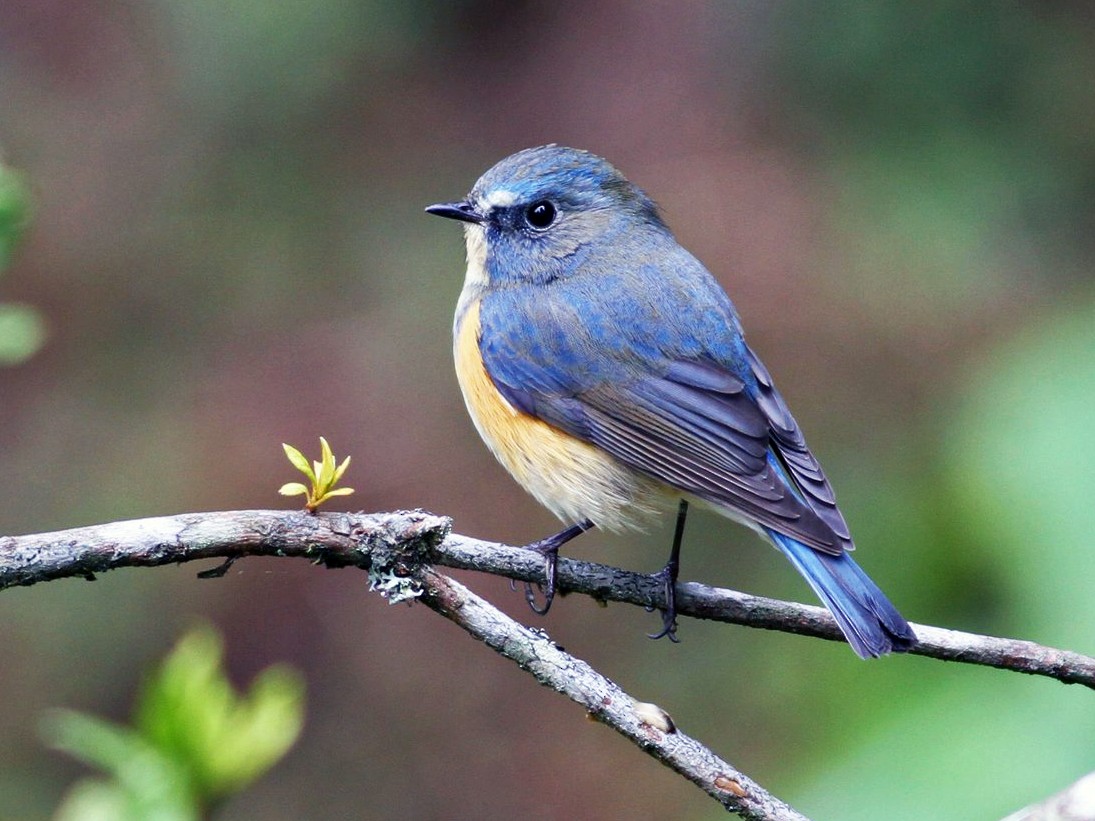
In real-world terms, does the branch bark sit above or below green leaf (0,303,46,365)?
below

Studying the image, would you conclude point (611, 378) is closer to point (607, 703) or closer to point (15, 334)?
point (607, 703)

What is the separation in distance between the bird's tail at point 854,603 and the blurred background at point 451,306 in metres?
1.90

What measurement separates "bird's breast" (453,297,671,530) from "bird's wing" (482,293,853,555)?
0.13 feet

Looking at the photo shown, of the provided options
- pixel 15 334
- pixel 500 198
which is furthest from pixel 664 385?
pixel 15 334

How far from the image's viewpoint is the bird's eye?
4.36 m

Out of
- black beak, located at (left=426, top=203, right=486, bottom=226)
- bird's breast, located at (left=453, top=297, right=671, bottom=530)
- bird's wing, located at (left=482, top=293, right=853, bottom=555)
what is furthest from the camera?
black beak, located at (left=426, top=203, right=486, bottom=226)

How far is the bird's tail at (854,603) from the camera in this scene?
3.02m

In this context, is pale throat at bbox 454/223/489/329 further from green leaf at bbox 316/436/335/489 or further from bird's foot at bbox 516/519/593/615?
green leaf at bbox 316/436/335/489

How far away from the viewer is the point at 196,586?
6.88 meters

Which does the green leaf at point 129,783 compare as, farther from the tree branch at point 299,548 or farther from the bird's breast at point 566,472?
the bird's breast at point 566,472

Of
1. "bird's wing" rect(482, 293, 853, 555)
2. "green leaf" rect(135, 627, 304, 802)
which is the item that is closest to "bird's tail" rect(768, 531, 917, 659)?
"bird's wing" rect(482, 293, 853, 555)

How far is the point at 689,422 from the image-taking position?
3854 mm

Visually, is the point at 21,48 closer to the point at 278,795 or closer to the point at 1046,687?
the point at 278,795

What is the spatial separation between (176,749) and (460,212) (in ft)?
8.68
